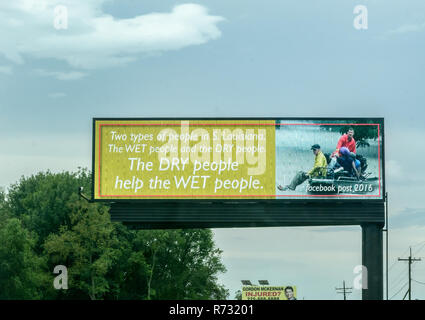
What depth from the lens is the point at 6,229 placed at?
2196 inches

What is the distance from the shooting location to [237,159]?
141 feet

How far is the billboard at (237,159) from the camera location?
42.9 metres

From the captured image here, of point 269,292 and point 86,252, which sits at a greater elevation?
point 86,252

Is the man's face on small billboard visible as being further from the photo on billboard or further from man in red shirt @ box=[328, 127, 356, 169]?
man in red shirt @ box=[328, 127, 356, 169]

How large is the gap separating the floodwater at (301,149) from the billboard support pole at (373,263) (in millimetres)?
2591

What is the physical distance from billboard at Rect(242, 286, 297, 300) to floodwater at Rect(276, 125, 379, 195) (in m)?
7.51

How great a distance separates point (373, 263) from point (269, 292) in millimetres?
7883

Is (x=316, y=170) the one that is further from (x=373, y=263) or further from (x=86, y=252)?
(x=86, y=252)

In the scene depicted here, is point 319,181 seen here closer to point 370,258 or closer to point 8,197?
point 370,258

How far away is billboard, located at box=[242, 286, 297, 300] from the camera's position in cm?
4726

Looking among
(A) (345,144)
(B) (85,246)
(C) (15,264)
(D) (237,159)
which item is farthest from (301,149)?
(B) (85,246)

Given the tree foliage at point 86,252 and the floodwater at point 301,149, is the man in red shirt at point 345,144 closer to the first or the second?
the floodwater at point 301,149

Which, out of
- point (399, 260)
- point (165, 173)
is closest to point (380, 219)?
point (165, 173)

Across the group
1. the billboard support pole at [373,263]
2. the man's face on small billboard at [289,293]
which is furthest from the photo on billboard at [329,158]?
the man's face on small billboard at [289,293]
